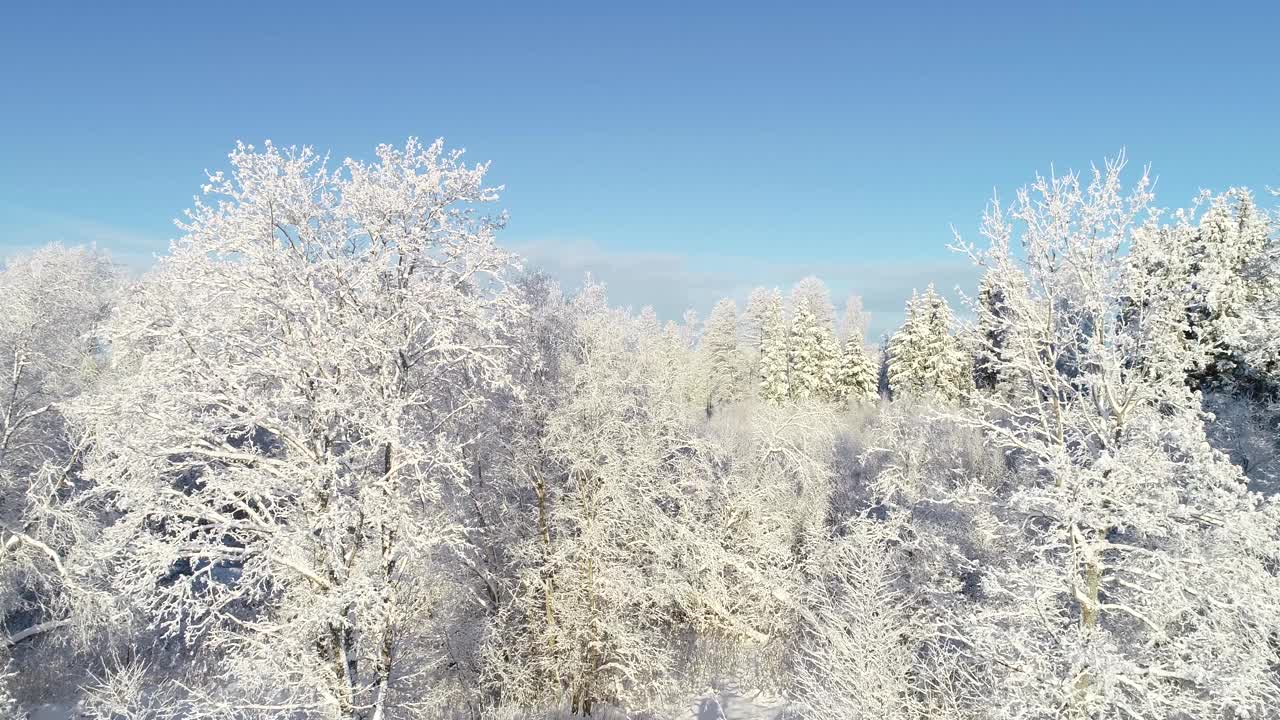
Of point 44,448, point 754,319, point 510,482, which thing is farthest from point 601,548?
point 754,319

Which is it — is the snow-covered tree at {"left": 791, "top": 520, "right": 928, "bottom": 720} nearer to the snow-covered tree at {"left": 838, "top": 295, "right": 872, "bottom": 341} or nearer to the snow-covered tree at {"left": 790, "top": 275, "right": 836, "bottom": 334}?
the snow-covered tree at {"left": 790, "top": 275, "right": 836, "bottom": 334}

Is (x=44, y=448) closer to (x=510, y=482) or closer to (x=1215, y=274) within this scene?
(x=510, y=482)

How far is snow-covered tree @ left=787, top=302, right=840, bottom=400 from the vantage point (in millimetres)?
45438

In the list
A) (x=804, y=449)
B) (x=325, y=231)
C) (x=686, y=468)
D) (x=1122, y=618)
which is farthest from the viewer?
(x=804, y=449)

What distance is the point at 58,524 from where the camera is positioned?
14273 millimetres

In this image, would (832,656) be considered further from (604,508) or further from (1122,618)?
(604,508)

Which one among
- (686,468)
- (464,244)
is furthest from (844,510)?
(464,244)

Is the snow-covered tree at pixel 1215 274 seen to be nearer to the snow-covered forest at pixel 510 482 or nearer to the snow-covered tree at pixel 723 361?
the snow-covered forest at pixel 510 482

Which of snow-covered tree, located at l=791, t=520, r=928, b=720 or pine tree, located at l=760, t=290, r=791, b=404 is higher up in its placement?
pine tree, located at l=760, t=290, r=791, b=404

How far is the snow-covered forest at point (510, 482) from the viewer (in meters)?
7.57

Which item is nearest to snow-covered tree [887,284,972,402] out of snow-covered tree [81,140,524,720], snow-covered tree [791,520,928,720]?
snow-covered tree [791,520,928,720]

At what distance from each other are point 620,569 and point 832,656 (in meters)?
4.65

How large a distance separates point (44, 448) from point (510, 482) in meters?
11.1

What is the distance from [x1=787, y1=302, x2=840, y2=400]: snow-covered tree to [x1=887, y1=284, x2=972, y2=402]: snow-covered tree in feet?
13.4
